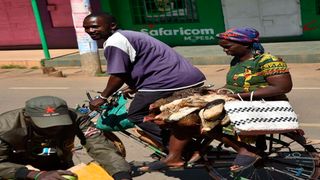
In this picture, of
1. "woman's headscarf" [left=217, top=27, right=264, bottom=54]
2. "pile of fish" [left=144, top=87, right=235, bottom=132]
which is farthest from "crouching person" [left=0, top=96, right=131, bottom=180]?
"woman's headscarf" [left=217, top=27, right=264, bottom=54]

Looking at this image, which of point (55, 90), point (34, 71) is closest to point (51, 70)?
point (34, 71)

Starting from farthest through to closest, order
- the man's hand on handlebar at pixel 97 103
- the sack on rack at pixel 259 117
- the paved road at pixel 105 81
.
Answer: the paved road at pixel 105 81 → the man's hand on handlebar at pixel 97 103 → the sack on rack at pixel 259 117

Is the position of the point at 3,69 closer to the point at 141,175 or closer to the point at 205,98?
the point at 141,175

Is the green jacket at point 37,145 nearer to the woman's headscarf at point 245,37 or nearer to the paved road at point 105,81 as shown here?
the woman's headscarf at point 245,37

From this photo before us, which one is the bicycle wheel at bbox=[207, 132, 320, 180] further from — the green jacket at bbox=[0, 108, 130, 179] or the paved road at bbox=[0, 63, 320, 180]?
the green jacket at bbox=[0, 108, 130, 179]

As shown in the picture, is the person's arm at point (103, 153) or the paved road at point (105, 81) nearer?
the person's arm at point (103, 153)

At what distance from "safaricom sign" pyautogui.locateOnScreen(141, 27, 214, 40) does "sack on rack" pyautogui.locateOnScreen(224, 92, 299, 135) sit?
1176 centimetres

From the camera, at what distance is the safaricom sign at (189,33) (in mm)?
16312

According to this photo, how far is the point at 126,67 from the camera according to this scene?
511cm

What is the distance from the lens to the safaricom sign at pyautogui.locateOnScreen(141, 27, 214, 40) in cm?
1631

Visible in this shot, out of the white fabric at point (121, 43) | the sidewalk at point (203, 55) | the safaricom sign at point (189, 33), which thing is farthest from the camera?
the safaricom sign at point (189, 33)

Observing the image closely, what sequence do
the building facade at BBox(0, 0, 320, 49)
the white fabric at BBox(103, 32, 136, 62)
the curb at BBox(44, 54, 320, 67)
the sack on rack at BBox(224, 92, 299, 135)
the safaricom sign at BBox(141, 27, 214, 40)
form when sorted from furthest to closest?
1. the safaricom sign at BBox(141, 27, 214, 40)
2. the building facade at BBox(0, 0, 320, 49)
3. the curb at BBox(44, 54, 320, 67)
4. the white fabric at BBox(103, 32, 136, 62)
5. the sack on rack at BBox(224, 92, 299, 135)

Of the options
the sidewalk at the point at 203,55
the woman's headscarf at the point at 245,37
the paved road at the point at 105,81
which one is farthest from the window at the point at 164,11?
the woman's headscarf at the point at 245,37

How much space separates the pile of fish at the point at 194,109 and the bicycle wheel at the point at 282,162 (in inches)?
23.8
